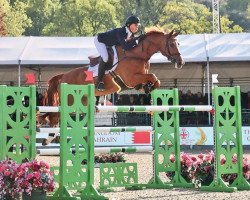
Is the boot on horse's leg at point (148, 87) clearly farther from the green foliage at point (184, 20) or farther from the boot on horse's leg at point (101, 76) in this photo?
the green foliage at point (184, 20)

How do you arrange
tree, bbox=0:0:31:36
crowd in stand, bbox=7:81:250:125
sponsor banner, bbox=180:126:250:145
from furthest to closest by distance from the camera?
tree, bbox=0:0:31:36
crowd in stand, bbox=7:81:250:125
sponsor banner, bbox=180:126:250:145

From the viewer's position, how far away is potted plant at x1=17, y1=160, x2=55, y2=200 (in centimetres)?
641

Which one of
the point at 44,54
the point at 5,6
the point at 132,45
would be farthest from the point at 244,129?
the point at 5,6

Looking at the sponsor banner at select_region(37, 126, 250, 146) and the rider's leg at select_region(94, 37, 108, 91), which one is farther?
the sponsor banner at select_region(37, 126, 250, 146)

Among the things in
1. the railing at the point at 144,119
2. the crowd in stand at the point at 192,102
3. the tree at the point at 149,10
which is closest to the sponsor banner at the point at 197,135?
the railing at the point at 144,119

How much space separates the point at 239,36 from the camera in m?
19.7

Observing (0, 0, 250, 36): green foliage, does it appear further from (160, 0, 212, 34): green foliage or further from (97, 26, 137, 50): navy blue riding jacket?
(97, 26, 137, 50): navy blue riding jacket

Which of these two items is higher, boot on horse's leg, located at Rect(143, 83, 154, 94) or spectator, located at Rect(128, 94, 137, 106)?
spectator, located at Rect(128, 94, 137, 106)

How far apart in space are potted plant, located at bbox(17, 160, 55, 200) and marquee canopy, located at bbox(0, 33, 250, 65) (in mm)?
11610

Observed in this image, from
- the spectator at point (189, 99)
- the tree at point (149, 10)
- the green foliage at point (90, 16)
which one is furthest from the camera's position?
the tree at point (149, 10)

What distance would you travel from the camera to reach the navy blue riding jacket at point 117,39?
918 cm

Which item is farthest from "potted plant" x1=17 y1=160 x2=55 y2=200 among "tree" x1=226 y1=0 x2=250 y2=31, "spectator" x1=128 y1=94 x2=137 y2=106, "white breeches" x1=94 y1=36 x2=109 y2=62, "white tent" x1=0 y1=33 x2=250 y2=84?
"tree" x1=226 y1=0 x2=250 y2=31

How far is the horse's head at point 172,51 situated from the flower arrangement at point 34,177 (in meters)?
3.13

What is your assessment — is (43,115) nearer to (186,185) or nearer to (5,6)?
(186,185)
